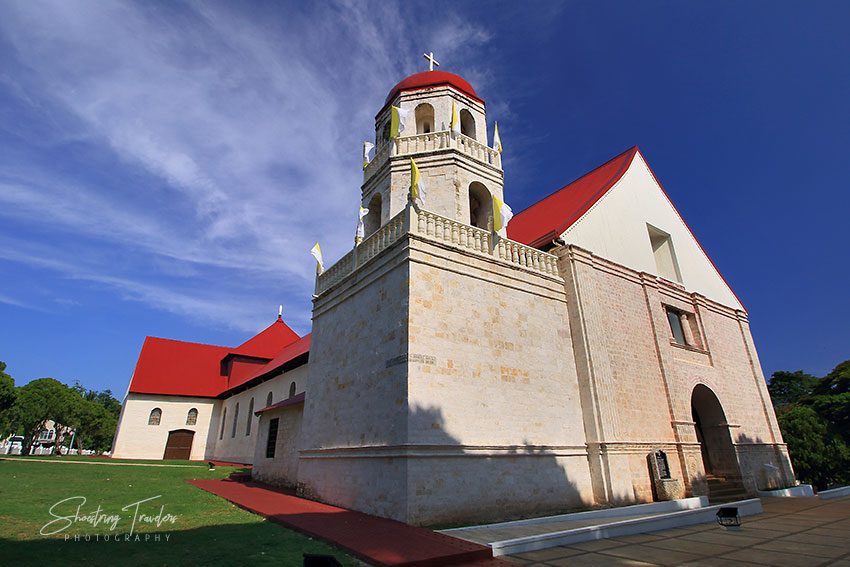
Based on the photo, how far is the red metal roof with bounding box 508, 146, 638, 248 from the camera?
46.4 feet

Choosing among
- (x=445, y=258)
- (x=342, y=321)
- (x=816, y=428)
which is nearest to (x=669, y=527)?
(x=445, y=258)

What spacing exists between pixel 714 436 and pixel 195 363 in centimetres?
3489

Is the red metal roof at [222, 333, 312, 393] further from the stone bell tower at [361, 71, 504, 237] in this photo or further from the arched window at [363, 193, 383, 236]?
the stone bell tower at [361, 71, 504, 237]

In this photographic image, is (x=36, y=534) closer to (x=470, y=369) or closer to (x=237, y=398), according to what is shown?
(x=470, y=369)

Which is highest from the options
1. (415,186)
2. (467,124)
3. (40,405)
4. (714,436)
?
(467,124)

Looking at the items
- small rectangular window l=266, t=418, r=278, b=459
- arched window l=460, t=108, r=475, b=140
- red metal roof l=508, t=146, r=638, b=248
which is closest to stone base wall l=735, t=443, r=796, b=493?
red metal roof l=508, t=146, r=638, b=248

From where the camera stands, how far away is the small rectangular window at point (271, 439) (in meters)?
16.7

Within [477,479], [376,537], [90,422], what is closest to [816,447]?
[477,479]

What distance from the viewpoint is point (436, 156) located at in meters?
13.1

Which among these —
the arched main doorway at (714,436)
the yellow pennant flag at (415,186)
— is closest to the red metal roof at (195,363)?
the yellow pennant flag at (415,186)

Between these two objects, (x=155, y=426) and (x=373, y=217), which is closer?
(x=373, y=217)

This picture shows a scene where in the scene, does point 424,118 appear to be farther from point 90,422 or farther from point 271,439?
point 90,422

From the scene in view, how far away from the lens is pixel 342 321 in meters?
12.7

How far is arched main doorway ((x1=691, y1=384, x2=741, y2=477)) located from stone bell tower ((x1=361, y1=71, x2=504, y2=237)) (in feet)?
35.9
